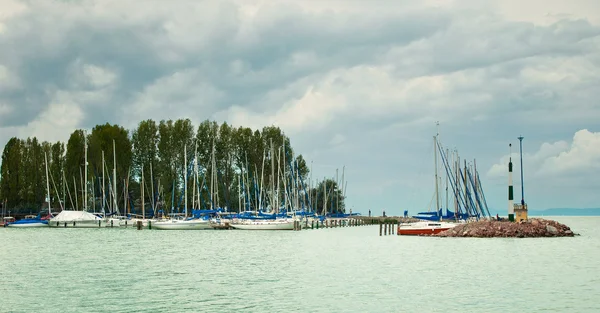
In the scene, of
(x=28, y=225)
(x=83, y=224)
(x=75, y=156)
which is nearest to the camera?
(x=83, y=224)

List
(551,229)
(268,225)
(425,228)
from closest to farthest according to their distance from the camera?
(551,229) → (425,228) → (268,225)

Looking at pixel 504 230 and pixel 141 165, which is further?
pixel 141 165

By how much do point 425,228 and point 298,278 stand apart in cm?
4103

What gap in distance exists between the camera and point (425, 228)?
72188mm

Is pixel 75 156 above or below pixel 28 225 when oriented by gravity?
above

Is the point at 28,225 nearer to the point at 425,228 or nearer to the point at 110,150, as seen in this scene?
the point at 110,150

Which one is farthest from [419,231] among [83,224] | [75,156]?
[75,156]

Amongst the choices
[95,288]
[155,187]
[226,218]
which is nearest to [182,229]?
[226,218]

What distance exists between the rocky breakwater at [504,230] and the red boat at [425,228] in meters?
1.15

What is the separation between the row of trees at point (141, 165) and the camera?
97500 mm

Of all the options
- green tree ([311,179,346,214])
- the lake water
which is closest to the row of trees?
green tree ([311,179,346,214])

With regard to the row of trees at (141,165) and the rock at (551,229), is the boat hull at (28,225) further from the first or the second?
the rock at (551,229)

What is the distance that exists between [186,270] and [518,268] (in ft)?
61.9

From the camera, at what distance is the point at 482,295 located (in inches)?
1096
